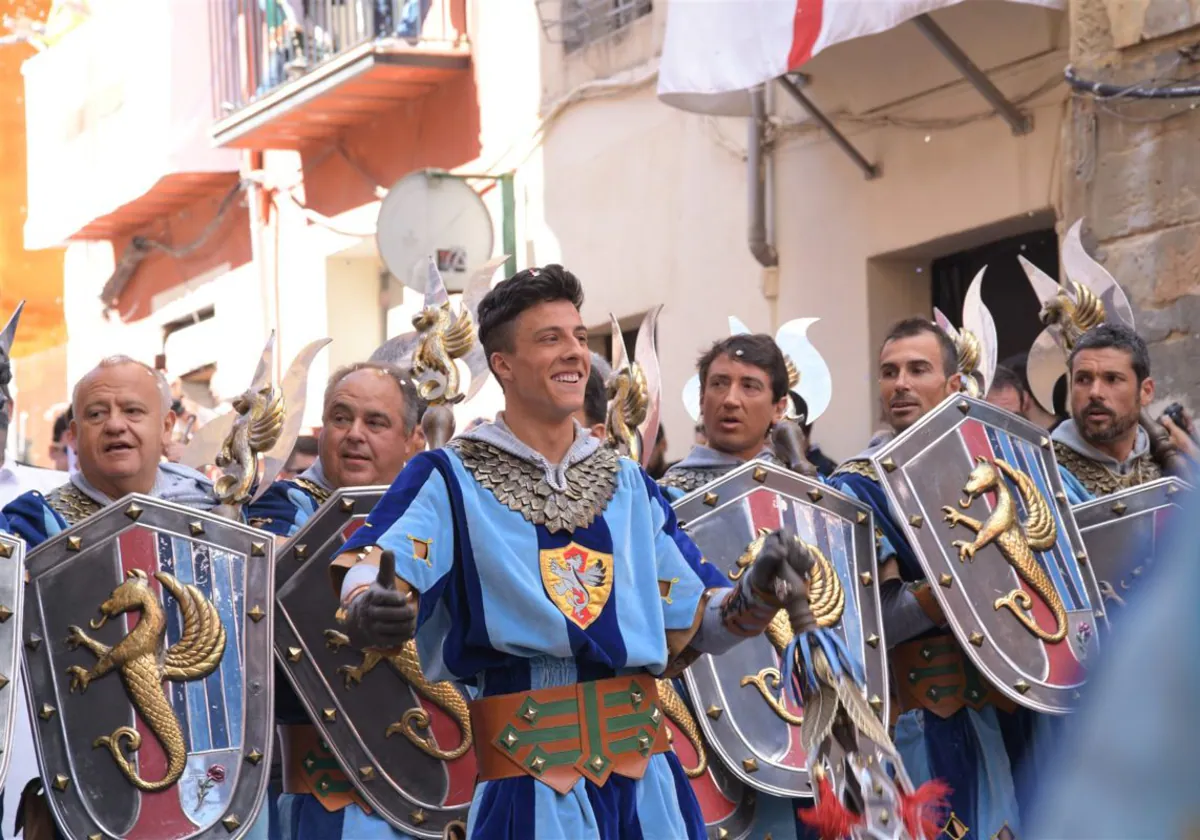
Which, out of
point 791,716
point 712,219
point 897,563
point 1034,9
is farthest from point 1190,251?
point 712,219

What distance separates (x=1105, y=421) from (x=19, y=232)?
57.5 ft

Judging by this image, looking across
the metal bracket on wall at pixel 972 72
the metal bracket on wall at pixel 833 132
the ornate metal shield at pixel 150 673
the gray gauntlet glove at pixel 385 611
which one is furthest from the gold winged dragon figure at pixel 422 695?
the metal bracket on wall at pixel 833 132

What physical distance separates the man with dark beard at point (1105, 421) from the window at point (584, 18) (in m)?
5.73

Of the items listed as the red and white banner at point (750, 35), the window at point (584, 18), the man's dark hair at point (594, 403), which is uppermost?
the window at point (584, 18)

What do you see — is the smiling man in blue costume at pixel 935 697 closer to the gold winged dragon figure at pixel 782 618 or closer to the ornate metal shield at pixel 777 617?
the ornate metal shield at pixel 777 617

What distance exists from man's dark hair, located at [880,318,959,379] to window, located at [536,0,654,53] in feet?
18.8

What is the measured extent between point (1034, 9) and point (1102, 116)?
763 mm

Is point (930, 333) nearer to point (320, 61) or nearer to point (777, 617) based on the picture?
point (777, 617)

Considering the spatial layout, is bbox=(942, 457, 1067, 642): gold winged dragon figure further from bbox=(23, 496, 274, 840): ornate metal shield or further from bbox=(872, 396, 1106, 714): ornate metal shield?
bbox=(23, 496, 274, 840): ornate metal shield

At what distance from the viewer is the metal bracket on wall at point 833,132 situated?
9.45 metres

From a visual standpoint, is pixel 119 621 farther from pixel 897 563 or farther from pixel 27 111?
pixel 27 111

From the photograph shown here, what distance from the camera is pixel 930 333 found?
5.62m

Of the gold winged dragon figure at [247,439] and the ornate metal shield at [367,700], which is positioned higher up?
the gold winged dragon figure at [247,439]

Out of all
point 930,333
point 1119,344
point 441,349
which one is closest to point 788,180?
point 1119,344
